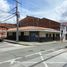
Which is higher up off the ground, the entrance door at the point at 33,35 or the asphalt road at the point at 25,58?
the entrance door at the point at 33,35

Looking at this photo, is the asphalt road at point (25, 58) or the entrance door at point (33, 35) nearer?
the asphalt road at point (25, 58)

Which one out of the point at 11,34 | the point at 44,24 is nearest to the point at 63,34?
the point at 44,24

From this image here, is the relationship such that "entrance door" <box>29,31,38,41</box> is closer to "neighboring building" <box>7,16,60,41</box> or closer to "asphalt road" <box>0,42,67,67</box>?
"neighboring building" <box>7,16,60,41</box>

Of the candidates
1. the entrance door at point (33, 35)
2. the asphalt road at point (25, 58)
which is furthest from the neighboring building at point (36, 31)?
the asphalt road at point (25, 58)

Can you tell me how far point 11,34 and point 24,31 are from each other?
25.7 ft

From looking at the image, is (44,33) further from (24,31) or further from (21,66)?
(21,66)

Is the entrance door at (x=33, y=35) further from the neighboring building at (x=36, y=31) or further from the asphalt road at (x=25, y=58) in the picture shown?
the asphalt road at (x=25, y=58)

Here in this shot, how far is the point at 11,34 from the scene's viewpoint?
147ft

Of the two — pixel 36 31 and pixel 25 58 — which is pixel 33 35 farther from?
pixel 25 58

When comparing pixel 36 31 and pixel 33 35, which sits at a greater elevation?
pixel 36 31

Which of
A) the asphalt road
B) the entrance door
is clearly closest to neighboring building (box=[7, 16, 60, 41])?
the entrance door

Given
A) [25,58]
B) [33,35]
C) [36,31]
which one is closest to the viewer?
[25,58]

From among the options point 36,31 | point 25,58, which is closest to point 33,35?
point 36,31

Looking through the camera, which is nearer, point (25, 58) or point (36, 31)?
point (25, 58)
